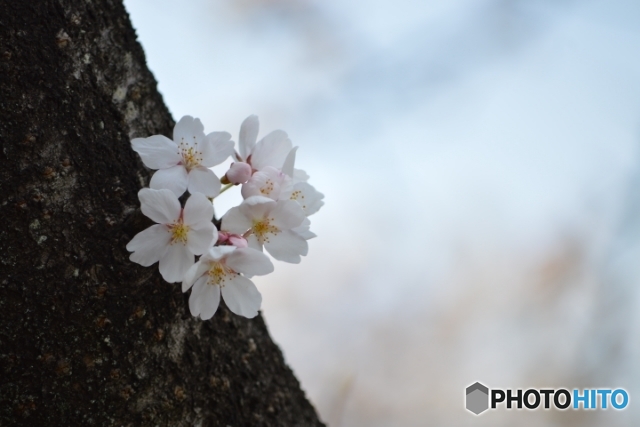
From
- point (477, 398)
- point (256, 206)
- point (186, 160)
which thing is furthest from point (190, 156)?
point (477, 398)

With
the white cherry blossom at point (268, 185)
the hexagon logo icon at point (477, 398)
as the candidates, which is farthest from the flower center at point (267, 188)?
the hexagon logo icon at point (477, 398)

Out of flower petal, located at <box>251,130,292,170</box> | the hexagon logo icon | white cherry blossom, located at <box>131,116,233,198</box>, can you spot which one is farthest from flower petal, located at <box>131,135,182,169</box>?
the hexagon logo icon

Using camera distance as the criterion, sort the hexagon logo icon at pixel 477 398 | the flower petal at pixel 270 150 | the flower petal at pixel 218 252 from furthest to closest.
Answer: the hexagon logo icon at pixel 477 398 → the flower petal at pixel 270 150 → the flower petal at pixel 218 252

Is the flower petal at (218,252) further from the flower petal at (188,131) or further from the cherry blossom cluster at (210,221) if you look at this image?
the flower petal at (188,131)

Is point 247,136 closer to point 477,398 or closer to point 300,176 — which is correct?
point 300,176

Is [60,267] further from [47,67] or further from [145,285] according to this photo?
[47,67]

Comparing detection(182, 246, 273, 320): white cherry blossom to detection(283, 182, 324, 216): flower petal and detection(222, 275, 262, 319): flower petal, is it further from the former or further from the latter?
detection(283, 182, 324, 216): flower petal
